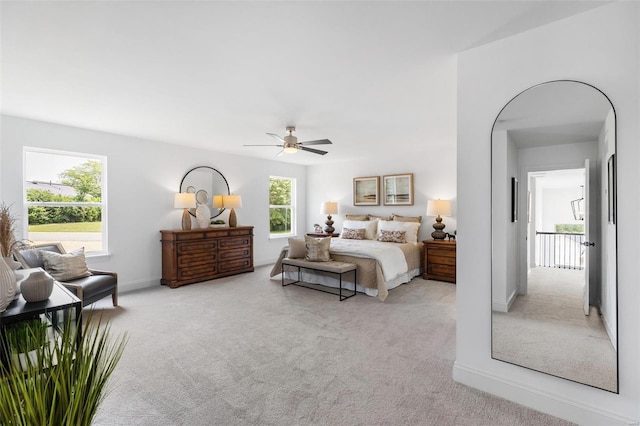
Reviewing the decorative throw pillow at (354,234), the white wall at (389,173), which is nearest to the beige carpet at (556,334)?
the white wall at (389,173)

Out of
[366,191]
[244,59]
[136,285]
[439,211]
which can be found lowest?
[136,285]

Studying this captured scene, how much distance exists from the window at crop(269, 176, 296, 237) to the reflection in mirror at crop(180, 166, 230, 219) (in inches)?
56.5

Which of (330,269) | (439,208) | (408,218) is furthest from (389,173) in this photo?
(330,269)

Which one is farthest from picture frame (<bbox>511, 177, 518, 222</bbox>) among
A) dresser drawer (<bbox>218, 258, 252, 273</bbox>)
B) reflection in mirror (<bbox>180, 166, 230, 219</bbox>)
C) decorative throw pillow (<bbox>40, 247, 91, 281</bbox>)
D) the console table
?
reflection in mirror (<bbox>180, 166, 230, 219</bbox>)

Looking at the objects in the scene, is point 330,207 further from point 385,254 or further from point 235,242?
point 385,254

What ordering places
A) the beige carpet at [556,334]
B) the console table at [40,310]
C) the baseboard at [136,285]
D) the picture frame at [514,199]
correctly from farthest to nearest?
the baseboard at [136,285]
the picture frame at [514,199]
the beige carpet at [556,334]
the console table at [40,310]

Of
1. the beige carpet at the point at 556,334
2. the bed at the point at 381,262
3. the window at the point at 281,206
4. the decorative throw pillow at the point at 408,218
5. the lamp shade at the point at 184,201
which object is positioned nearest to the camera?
the beige carpet at the point at 556,334

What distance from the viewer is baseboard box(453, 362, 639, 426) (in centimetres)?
182

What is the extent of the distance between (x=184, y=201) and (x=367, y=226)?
3590 mm

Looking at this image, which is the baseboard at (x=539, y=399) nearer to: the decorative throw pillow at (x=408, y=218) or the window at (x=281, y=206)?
the decorative throw pillow at (x=408, y=218)

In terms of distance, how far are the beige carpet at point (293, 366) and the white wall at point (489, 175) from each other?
0.20m

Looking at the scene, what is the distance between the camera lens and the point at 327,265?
15.2ft

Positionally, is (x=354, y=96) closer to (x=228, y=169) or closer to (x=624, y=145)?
(x=624, y=145)

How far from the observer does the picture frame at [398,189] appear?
6.56 m
